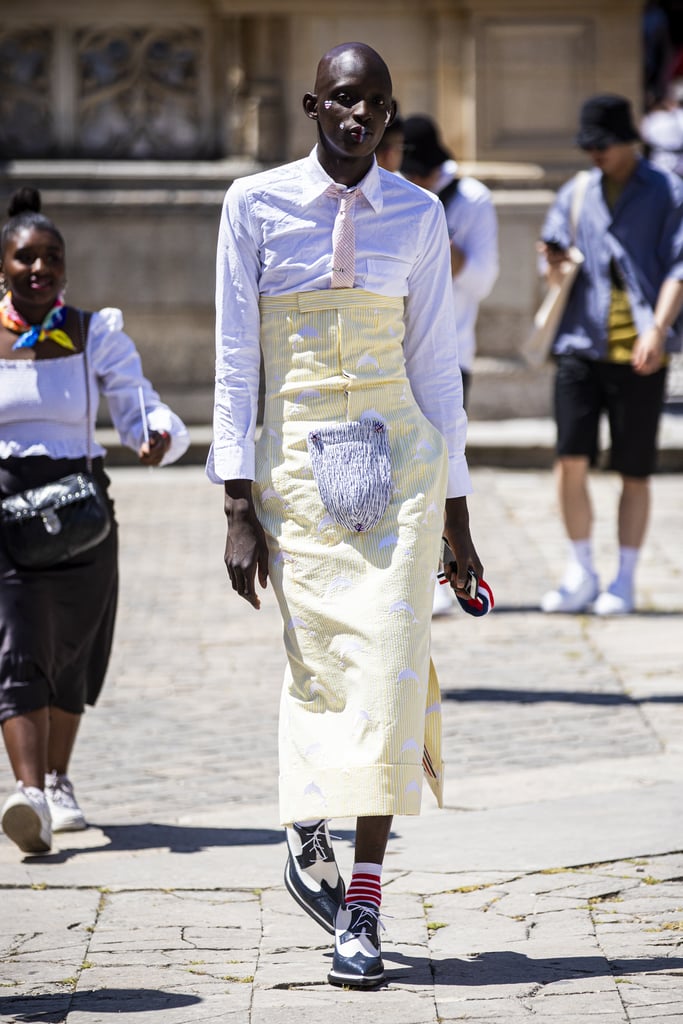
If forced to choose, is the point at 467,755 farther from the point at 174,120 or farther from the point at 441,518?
the point at 174,120

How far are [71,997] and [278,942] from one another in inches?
22.5

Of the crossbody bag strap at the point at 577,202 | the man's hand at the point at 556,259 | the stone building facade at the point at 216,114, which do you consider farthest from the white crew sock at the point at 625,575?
the stone building facade at the point at 216,114

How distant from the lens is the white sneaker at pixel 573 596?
849 cm

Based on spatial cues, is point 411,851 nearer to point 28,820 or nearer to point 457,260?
point 28,820

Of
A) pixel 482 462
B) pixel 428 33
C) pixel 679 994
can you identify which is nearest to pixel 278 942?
pixel 679 994

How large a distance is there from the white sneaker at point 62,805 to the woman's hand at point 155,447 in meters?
0.99

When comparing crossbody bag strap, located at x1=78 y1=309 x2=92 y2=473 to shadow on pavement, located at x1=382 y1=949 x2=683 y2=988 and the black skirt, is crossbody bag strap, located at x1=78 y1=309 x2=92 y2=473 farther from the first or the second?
shadow on pavement, located at x1=382 y1=949 x2=683 y2=988

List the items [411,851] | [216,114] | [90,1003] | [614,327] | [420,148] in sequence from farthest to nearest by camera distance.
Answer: [216,114]
[614,327]
[420,148]
[411,851]
[90,1003]

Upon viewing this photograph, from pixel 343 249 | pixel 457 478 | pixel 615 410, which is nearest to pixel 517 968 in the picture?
pixel 457 478

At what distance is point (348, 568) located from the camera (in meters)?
3.99

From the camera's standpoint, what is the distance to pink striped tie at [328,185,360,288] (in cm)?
Answer: 403

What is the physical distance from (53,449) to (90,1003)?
6.16 feet

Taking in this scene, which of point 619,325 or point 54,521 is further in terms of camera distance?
point 619,325

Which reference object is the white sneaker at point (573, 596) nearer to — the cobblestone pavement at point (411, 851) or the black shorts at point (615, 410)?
the cobblestone pavement at point (411, 851)
